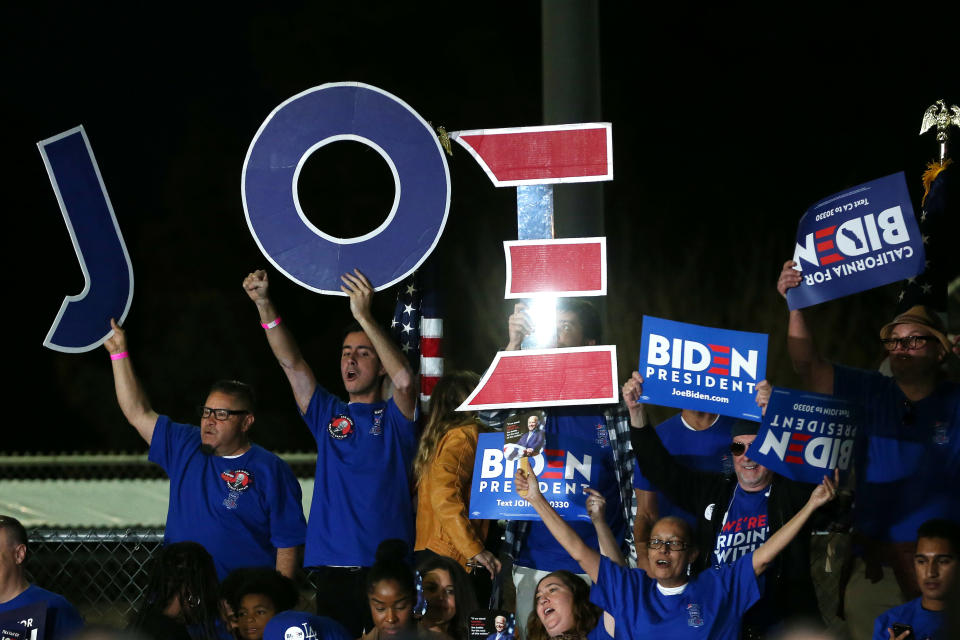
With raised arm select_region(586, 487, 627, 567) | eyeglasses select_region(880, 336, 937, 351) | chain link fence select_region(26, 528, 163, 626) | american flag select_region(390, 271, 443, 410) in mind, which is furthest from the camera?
chain link fence select_region(26, 528, 163, 626)

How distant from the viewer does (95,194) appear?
250 inches

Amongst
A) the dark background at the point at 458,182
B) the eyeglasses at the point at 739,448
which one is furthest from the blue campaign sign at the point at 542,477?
the dark background at the point at 458,182

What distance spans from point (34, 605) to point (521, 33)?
20.0 m

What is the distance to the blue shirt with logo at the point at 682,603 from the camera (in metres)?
5.22

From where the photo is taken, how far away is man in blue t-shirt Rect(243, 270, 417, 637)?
235 inches

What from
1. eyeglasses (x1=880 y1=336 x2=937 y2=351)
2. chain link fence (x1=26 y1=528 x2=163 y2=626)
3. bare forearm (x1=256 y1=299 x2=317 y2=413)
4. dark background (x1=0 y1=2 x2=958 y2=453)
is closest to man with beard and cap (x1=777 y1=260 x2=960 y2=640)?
eyeglasses (x1=880 y1=336 x2=937 y2=351)

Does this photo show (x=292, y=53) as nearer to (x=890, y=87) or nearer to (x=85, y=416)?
(x=85, y=416)

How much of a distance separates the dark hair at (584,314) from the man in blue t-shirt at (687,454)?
1.77 feet

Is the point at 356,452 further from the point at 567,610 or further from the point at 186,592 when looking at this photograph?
the point at 567,610

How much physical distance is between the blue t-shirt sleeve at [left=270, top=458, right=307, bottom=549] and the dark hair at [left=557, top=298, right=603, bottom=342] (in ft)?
4.89

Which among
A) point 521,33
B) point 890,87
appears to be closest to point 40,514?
point 521,33

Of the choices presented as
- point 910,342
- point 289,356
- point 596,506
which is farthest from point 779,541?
point 289,356

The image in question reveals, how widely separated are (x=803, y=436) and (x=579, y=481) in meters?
1.02

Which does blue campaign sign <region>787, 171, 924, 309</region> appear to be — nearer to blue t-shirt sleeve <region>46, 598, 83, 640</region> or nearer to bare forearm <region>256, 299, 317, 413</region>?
bare forearm <region>256, 299, 317, 413</region>
